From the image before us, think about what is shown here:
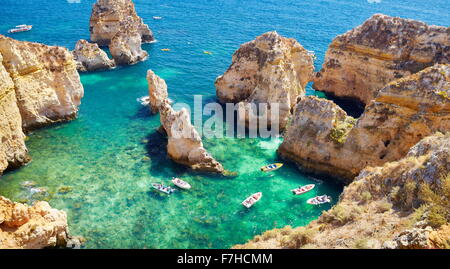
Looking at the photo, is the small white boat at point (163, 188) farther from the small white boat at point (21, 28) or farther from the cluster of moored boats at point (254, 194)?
the small white boat at point (21, 28)

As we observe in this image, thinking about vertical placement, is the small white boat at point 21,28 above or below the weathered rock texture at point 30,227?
above

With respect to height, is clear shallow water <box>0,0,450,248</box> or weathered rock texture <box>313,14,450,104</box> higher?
weathered rock texture <box>313,14,450,104</box>

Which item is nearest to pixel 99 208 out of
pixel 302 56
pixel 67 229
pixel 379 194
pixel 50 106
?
pixel 67 229

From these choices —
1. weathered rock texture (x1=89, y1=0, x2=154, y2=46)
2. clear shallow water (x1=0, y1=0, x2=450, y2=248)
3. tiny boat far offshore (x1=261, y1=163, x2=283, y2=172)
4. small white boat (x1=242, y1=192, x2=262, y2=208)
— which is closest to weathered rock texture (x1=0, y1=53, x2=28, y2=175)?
clear shallow water (x1=0, y1=0, x2=450, y2=248)

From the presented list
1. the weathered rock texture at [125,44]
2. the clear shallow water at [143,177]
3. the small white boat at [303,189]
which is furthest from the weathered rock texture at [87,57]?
the small white boat at [303,189]

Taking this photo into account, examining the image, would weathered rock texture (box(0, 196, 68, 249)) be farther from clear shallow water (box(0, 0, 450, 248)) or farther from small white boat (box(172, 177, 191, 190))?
small white boat (box(172, 177, 191, 190))

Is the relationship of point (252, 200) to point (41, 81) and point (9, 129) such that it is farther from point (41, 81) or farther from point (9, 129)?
point (41, 81)

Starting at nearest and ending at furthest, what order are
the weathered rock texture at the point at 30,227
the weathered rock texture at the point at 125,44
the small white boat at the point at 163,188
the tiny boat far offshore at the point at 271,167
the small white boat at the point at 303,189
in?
the weathered rock texture at the point at 30,227, the small white boat at the point at 163,188, the small white boat at the point at 303,189, the tiny boat far offshore at the point at 271,167, the weathered rock texture at the point at 125,44
